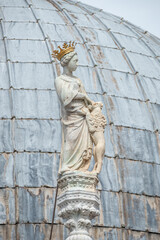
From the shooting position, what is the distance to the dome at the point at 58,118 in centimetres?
3005

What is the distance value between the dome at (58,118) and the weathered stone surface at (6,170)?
0.10 ft

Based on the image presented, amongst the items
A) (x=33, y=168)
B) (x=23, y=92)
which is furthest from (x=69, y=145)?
(x=23, y=92)

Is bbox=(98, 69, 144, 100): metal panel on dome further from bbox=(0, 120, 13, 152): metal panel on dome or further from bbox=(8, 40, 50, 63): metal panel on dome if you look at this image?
bbox=(0, 120, 13, 152): metal panel on dome

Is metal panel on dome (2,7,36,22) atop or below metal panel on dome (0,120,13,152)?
atop

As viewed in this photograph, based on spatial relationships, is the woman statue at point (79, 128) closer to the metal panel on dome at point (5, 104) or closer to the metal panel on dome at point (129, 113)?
the metal panel on dome at point (5, 104)

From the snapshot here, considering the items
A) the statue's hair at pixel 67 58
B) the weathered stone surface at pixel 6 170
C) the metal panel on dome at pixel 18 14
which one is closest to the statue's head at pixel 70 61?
the statue's hair at pixel 67 58

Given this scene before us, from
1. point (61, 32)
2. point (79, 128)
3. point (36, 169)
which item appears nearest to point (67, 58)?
point (79, 128)

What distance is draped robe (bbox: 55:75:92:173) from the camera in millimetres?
23375

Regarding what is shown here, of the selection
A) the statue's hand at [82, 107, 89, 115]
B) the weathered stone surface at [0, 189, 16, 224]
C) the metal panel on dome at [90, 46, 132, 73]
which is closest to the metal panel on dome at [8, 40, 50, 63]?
the metal panel on dome at [90, 46, 132, 73]

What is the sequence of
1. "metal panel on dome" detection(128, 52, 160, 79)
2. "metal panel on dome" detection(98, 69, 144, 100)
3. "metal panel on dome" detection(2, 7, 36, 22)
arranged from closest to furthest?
"metal panel on dome" detection(98, 69, 144, 100) < "metal panel on dome" detection(128, 52, 160, 79) < "metal panel on dome" detection(2, 7, 36, 22)

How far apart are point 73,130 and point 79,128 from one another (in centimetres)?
15

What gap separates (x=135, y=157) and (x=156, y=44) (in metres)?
8.28

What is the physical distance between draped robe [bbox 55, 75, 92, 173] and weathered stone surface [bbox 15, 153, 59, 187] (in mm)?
6541

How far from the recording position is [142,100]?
34.0 m
